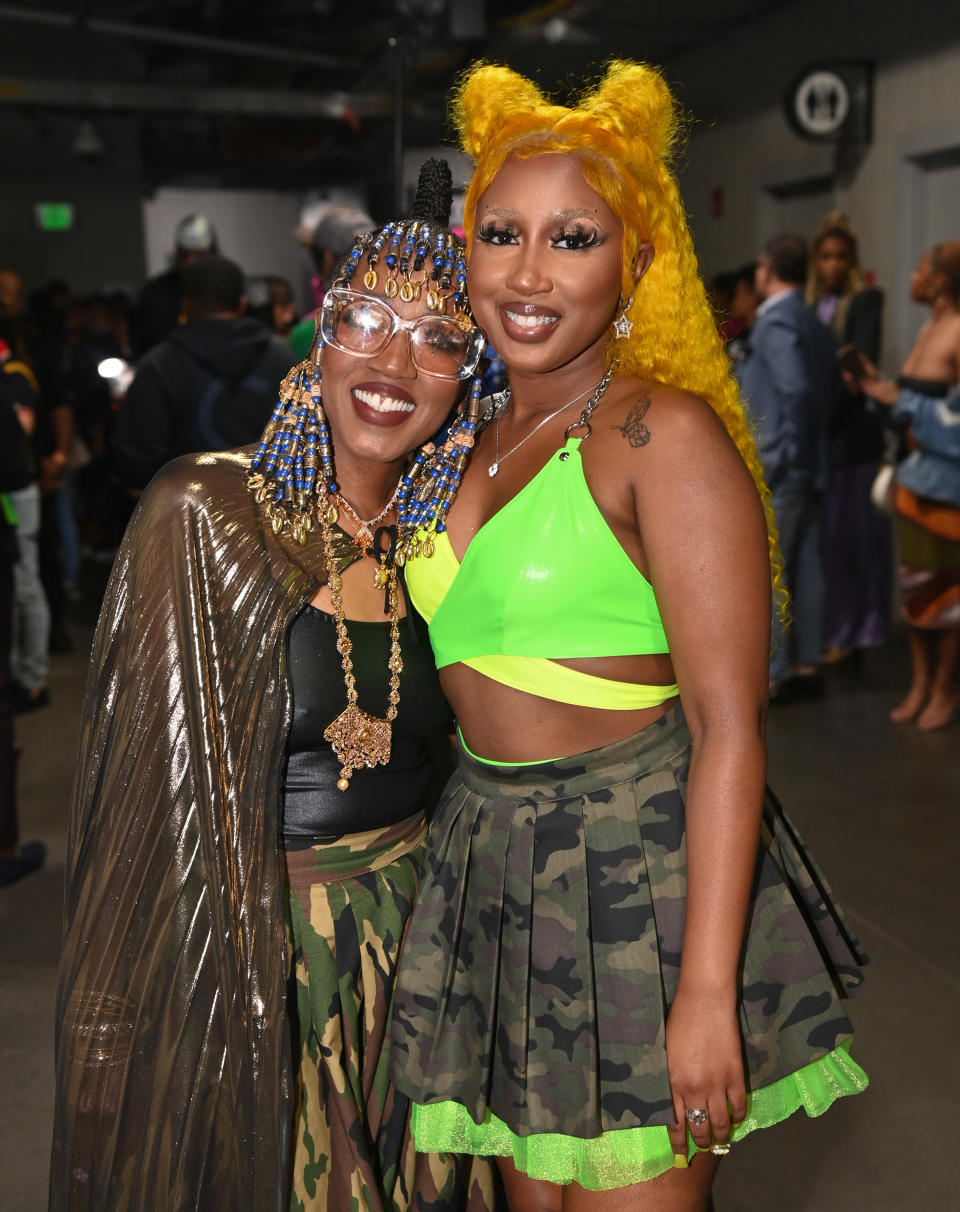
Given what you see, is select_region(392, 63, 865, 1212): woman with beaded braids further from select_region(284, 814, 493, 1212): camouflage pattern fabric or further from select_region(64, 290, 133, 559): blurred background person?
select_region(64, 290, 133, 559): blurred background person

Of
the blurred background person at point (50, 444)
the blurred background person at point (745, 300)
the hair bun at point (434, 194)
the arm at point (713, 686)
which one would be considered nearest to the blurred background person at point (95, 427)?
the blurred background person at point (50, 444)

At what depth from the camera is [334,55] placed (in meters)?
14.0

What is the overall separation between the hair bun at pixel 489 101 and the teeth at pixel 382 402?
32 centimetres

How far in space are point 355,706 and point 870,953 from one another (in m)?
2.13

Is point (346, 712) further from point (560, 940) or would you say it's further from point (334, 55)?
point (334, 55)

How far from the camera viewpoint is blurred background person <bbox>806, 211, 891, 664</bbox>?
6.09m

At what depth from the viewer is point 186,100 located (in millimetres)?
12977

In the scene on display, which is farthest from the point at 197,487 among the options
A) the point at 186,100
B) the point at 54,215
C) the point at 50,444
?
the point at 54,215

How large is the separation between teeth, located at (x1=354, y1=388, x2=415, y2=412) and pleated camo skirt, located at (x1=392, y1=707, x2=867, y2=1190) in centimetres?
49

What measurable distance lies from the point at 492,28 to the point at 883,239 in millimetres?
4390

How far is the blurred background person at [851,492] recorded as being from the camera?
609 centimetres

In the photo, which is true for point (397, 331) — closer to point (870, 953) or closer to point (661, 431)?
point (661, 431)

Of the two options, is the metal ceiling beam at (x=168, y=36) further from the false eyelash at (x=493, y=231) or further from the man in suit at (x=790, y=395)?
the false eyelash at (x=493, y=231)

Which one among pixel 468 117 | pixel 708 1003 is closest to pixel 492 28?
pixel 468 117
